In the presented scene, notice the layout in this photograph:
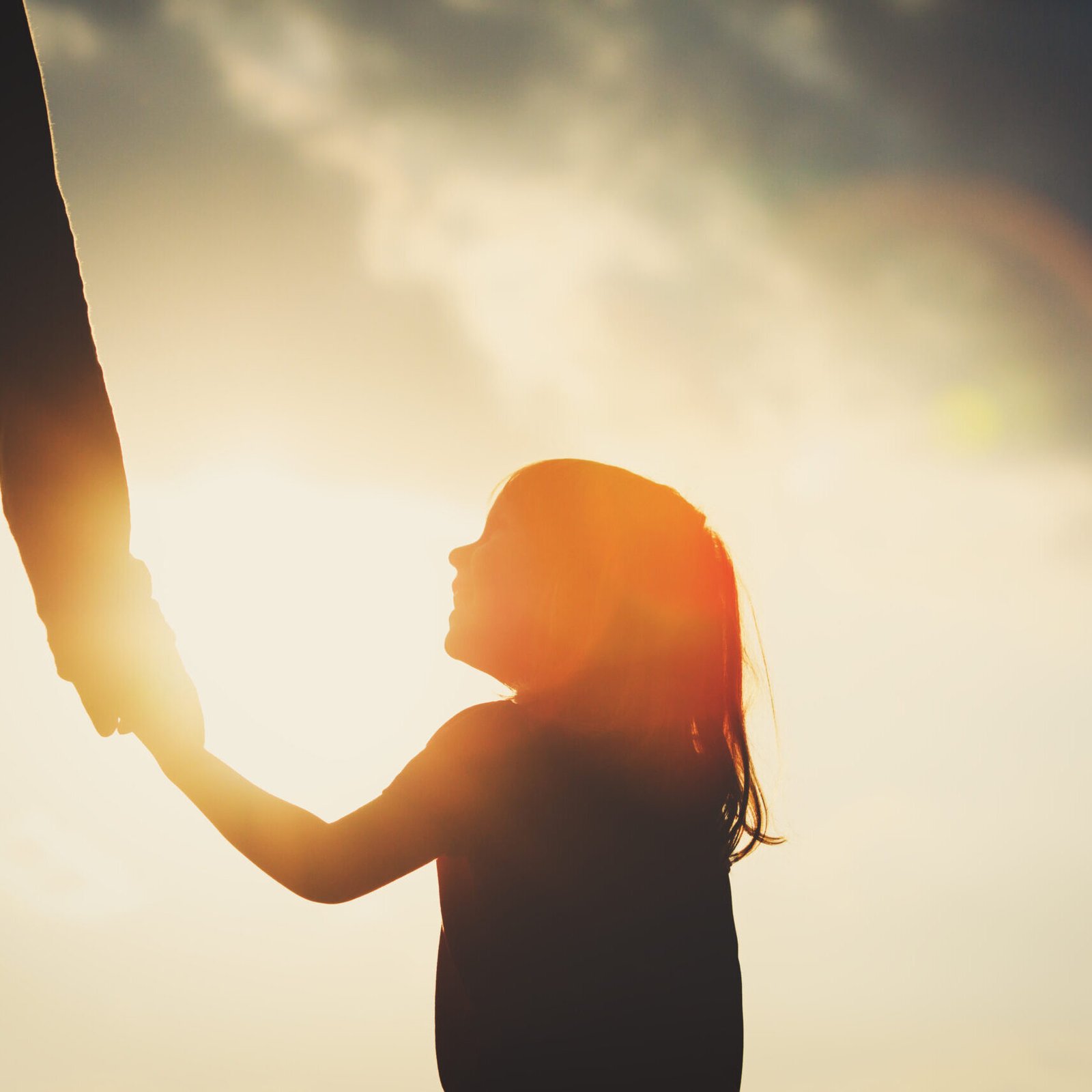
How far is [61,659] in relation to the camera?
9.68 ft

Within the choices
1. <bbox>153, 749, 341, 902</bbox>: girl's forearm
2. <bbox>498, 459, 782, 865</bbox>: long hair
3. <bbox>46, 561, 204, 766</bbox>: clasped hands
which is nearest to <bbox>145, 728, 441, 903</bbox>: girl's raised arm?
<bbox>153, 749, 341, 902</bbox>: girl's forearm

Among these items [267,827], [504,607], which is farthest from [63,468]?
[504,607]

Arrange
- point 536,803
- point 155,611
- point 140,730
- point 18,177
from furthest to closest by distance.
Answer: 1. point 155,611
2. point 140,730
3. point 536,803
4. point 18,177

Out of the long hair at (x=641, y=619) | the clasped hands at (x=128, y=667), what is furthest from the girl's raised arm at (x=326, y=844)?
the long hair at (x=641, y=619)

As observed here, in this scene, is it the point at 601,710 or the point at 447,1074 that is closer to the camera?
the point at 447,1074

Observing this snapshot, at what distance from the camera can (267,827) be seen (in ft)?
7.83

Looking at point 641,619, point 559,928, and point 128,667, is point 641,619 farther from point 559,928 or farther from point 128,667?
point 128,667

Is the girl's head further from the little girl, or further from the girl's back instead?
the girl's back

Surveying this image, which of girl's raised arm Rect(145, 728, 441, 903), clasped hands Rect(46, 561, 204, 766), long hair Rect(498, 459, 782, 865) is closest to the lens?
girl's raised arm Rect(145, 728, 441, 903)

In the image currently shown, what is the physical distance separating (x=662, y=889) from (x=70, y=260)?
2.25 m

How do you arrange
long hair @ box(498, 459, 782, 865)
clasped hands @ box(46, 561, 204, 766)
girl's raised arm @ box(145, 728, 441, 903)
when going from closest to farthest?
girl's raised arm @ box(145, 728, 441, 903)
clasped hands @ box(46, 561, 204, 766)
long hair @ box(498, 459, 782, 865)

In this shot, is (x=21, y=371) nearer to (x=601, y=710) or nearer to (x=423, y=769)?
(x=423, y=769)

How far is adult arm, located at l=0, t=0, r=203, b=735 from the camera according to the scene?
7.97 feet

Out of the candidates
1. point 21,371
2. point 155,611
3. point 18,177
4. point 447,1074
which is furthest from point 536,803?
point 18,177
